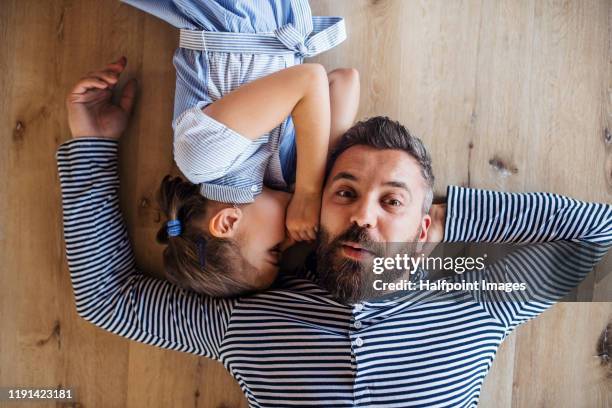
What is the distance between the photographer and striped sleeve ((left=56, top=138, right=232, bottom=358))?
1.02 meters

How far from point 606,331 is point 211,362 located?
91 centimetres

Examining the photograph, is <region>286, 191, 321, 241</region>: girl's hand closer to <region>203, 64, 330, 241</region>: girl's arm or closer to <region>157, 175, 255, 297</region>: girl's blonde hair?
<region>203, 64, 330, 241</region>: girl's arm

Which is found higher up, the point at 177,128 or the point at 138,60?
the point at 138,60

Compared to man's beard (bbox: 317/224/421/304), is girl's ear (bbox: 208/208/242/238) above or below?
above

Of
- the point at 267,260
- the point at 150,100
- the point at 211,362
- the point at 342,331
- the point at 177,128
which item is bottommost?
the point at 211,362

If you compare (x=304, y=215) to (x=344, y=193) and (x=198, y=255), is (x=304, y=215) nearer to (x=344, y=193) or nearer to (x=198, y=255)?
(x=344, y=193)

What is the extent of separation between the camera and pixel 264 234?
0.96 metres

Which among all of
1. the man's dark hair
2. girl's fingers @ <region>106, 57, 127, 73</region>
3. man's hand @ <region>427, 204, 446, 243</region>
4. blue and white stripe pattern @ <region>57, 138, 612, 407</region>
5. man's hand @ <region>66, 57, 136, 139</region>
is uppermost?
girl's fingers @ <region>106, 57, 127, 73</region>

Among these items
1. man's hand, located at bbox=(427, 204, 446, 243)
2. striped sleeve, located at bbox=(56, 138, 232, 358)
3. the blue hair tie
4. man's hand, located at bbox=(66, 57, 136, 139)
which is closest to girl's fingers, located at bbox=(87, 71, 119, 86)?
man's hand, located at bbox=(66, 57, 136, 139)

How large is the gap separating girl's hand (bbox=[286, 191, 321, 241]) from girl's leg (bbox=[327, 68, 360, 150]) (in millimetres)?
136

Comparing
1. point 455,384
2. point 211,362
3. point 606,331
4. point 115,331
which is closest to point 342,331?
point 455,384

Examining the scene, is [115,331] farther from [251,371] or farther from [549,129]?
[549,129]

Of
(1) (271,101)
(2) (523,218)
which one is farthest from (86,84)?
(2) (523,218)

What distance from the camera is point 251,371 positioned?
953mm
